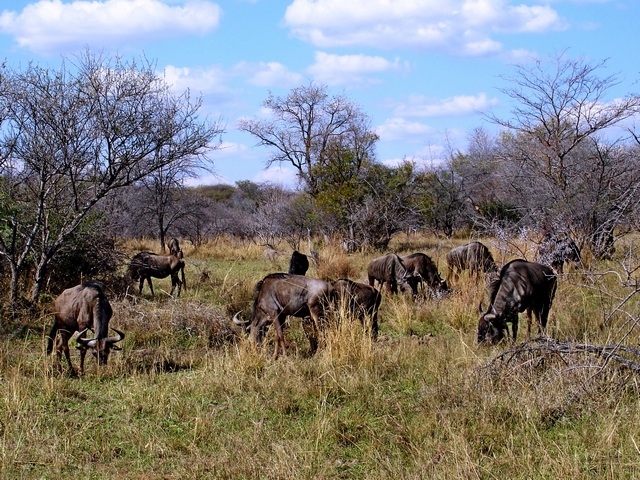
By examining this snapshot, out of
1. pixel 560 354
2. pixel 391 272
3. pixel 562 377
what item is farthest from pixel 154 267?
pixel 562 377

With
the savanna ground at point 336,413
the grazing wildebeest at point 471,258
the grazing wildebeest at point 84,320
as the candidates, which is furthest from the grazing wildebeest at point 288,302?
the grazing wildebeest at point 471,258

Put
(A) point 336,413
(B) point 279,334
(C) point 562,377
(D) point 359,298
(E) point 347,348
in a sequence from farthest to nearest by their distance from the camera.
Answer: (D) point 359,298
(B) point 279,334
(E) point 347,348
(C) point 562,377
(A) point 336,413

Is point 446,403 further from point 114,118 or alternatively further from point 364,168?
point 364,168

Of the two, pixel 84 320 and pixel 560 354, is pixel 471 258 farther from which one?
pixel 84 320

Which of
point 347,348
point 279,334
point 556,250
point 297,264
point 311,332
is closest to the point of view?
point 347,348

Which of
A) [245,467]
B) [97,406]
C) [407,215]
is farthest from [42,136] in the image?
[407,215]

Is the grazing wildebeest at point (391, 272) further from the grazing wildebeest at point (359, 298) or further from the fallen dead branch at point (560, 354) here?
the fallen dead branch at point (560, 354)

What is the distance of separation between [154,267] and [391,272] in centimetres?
509

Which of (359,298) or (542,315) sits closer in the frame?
(542,315)

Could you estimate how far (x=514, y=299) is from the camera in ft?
29.9

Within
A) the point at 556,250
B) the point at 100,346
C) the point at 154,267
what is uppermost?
the point at 556,250

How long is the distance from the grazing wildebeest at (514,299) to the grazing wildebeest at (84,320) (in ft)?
15.6

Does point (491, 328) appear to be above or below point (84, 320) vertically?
below

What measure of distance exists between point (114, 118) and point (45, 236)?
2.27m
